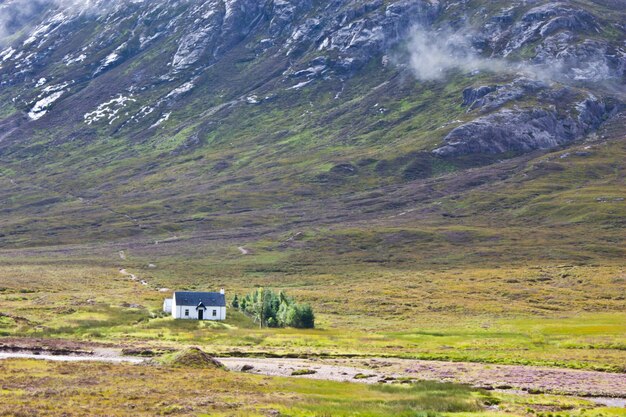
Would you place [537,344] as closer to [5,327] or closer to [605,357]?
[605,357]

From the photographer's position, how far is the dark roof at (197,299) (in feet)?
375

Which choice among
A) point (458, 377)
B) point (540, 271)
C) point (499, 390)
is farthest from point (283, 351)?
point (540, 271)

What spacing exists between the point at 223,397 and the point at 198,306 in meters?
69.9

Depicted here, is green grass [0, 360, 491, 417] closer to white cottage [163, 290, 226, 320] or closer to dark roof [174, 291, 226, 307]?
white cottage [163, 290, 226, 320]

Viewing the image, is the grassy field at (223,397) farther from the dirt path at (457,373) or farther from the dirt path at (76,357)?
the dirt path at (76,357)

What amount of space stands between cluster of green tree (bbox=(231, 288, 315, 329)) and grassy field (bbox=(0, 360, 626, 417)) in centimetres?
4888

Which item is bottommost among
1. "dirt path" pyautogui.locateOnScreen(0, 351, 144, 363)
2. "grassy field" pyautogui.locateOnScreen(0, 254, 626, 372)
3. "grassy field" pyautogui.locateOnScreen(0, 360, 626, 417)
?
"grassy field" pyautogui.locateOnScreen(0, 360, 626, 417)

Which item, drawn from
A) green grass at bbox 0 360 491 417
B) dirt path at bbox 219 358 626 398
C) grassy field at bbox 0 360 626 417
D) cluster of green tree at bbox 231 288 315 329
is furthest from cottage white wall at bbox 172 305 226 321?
grassy field at bbox 0 360 626 417

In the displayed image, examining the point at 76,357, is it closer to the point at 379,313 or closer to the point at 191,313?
the point at 191,313

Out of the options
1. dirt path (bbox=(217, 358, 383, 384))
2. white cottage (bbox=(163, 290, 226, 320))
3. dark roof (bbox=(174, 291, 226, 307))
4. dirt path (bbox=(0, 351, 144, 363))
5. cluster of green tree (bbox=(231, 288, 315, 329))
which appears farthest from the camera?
dark roof (bbox=(174, 291, 226, 307))

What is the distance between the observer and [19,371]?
5394 centimetres

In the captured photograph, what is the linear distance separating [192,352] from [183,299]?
177 ft

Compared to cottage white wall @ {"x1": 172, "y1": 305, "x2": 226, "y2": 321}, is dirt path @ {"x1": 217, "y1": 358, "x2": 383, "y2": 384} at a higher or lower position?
lower

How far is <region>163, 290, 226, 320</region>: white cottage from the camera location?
11369 centimetres
